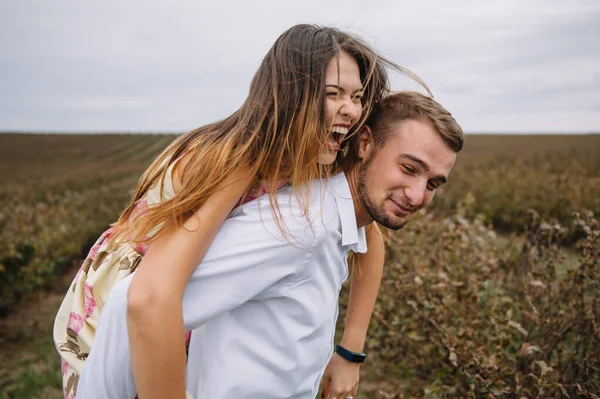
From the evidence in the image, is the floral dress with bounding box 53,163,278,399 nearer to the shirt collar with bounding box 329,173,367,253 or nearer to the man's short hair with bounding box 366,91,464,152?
the shirt collar with bounding box 329,173,367,253

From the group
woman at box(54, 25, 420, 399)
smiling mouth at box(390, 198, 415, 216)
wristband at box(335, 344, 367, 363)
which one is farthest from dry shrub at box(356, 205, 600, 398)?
woman at box(54, 25, 420, 399)

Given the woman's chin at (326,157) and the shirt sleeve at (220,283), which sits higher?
the woman's chin at (326,157)

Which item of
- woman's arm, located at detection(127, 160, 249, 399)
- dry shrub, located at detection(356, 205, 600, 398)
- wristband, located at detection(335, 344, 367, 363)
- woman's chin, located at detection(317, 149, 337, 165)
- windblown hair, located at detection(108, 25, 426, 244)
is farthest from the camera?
dry shrub, located at detection(356, 205, 600, 398)

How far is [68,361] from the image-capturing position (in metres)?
1.59

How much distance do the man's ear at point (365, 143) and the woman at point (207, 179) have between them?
42 millimetres

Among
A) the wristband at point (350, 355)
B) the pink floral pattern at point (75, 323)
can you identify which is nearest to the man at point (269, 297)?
the pink floral pattern at point (75, 323)

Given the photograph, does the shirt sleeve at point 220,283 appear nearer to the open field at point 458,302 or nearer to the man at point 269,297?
the man at point 269,297

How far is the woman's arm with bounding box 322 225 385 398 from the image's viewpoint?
206 centimetres

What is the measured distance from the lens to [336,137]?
5.77 ft

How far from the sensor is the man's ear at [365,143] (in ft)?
5.99

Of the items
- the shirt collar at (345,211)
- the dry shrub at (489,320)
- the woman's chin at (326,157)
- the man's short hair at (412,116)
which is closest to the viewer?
the shirt collar at (345,211)

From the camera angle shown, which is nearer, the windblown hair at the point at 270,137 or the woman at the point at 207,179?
the woman at the point at 207,179

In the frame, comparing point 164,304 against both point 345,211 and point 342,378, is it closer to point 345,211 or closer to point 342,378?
point 345,211

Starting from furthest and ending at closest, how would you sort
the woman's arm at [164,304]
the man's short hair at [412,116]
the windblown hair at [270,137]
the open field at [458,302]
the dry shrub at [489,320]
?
the open field at [458,302]
the dry shrub at [489,320]
the man's short hair at [412,116]
the windblown hair at [270,137]
the woman's arm at [164,304]
